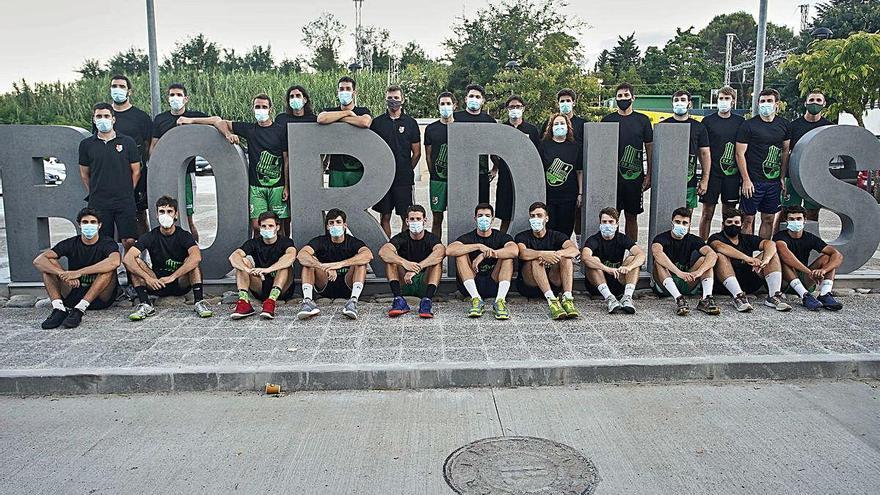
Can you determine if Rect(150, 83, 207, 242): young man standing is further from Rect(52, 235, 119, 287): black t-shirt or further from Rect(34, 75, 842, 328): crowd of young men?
Rect(52, 235, 119, 287): black t-shirt

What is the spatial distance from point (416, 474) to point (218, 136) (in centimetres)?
552

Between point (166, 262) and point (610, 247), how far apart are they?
191 inches

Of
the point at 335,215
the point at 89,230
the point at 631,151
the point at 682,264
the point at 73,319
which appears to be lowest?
the point at 73,319

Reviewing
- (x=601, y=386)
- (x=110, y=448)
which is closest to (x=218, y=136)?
(x=110, y=448)

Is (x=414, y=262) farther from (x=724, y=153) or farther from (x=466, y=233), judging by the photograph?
(x=724, y=153)

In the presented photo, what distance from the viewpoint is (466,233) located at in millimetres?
8273

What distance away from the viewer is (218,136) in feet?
27.9

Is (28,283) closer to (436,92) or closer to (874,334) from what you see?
(874,334)

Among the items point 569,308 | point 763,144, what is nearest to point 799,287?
point 763,144

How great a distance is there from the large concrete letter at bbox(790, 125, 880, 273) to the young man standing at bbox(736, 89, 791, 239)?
0.68ft

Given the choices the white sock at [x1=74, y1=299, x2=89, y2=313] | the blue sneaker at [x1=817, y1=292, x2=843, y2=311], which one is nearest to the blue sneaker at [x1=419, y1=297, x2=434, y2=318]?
the white sock at [x1=74, y1=299, x2=89, y2=313]

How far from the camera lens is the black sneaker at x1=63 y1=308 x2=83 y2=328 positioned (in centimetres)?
712

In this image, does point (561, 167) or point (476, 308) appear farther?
point (561, 167)

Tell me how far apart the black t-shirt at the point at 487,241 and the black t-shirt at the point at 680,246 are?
1.71m
